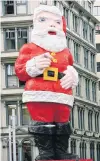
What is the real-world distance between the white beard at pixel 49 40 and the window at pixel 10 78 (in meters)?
19.6

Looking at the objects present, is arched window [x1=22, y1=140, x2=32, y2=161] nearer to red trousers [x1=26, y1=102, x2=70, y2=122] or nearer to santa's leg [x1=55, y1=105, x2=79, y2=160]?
santa's leg [x1=55, y1=105, x2=79, y2=160]

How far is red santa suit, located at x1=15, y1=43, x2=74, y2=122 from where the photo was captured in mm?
13141

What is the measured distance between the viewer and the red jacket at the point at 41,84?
13141 millimetres

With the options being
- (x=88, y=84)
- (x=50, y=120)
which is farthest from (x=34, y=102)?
(x=88, y=84)

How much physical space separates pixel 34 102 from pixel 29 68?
0.70 meters

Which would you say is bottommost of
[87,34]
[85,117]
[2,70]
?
[85,117]

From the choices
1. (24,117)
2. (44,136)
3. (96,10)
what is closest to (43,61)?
(44,136)

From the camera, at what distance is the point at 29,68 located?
1316 centimetres

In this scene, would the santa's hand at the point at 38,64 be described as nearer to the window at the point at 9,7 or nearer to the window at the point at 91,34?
the window at the point at 9,7

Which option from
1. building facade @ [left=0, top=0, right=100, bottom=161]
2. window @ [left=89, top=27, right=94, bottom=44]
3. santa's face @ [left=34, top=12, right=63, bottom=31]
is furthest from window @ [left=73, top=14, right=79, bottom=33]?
santa's face @ [left=34, top=12, right=63, bottom=31]

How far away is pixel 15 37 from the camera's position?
1318 inches

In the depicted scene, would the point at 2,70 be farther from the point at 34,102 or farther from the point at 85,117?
the point at 34,102

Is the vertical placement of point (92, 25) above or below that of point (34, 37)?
above

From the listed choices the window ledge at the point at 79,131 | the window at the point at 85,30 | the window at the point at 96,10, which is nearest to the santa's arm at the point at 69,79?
the window ledge at the point at 79,131
